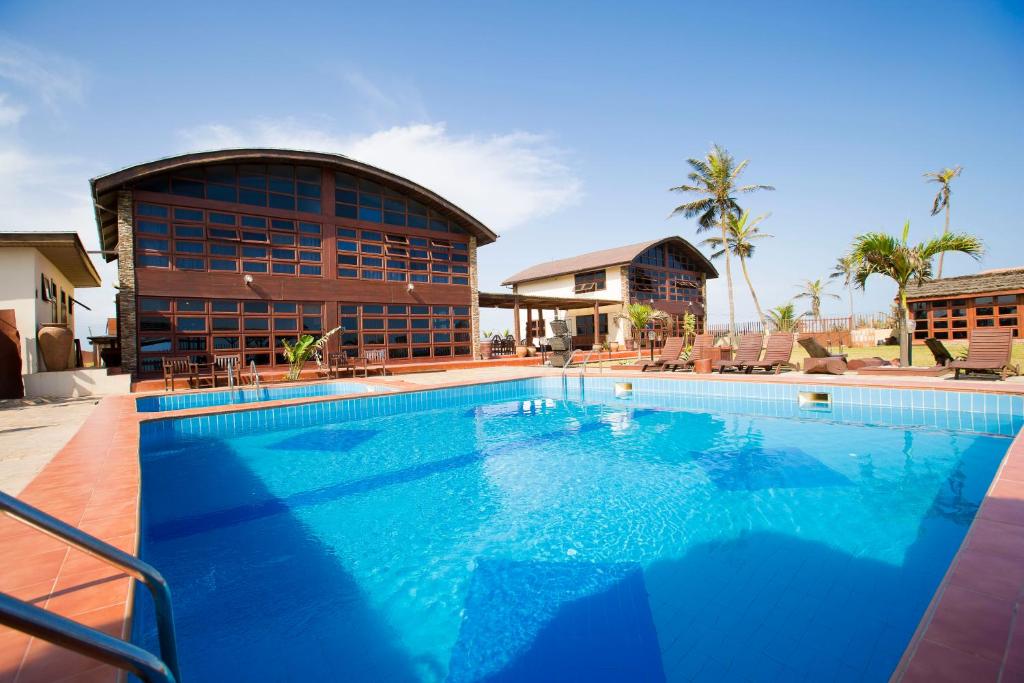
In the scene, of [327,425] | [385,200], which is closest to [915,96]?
[385,200]

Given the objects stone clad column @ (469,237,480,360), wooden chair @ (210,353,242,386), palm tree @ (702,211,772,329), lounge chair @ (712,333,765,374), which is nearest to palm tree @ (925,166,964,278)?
palm tree @ (702,211,772,329)

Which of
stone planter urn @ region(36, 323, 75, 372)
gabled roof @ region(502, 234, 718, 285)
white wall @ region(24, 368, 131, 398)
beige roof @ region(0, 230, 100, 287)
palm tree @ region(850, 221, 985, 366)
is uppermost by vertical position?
gabled roof @ region(502, 234, 718, 285)

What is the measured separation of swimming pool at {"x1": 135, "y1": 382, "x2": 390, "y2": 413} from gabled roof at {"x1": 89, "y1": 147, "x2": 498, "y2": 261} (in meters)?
7.20

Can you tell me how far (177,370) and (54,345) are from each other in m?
2.69

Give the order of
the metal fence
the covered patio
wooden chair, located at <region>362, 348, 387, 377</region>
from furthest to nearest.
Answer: the metal fence
the covered patio
wooden chair, located at <region>362, 348, 387, 377</region>

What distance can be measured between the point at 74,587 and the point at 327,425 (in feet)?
22.0

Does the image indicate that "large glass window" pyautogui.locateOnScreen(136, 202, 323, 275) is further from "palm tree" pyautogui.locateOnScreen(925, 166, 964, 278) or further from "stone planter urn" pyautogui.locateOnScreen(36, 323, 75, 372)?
"palm tree" pyautogui.locateOnScreen(925, 166, 964, 278)

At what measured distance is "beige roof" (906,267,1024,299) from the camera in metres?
20.4

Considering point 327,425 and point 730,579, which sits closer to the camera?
point 730,579

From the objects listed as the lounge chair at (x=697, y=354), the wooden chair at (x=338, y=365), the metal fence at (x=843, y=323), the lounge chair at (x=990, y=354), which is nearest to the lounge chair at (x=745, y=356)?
the lounge chair at (x=697, y=354)

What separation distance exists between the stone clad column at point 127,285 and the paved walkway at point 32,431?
2.01 metres

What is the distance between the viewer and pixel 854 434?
720cm

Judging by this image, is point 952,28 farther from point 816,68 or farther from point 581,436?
point 581,436

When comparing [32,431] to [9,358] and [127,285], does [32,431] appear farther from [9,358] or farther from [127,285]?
[127,285]
